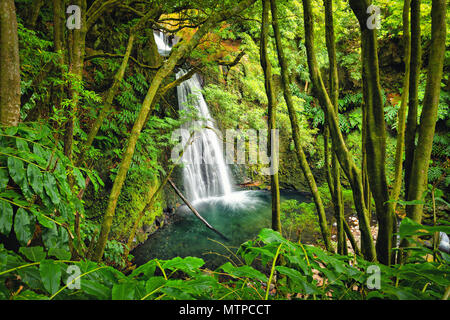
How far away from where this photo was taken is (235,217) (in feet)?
25.3

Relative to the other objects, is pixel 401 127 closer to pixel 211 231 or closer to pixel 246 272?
pixel 246 272

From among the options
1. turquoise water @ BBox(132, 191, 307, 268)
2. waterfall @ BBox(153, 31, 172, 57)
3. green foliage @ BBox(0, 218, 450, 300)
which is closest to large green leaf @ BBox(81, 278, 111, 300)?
green foliage @ BBox(0, 218, 450, 300)

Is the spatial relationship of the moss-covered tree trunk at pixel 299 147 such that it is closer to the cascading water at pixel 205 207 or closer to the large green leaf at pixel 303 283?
the large green leaf at pixel 303 283

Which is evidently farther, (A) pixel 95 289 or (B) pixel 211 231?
(B) pixel 211 231

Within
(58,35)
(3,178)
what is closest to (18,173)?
(3,178)

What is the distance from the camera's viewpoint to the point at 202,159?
911 cm

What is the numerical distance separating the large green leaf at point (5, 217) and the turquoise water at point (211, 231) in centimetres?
362

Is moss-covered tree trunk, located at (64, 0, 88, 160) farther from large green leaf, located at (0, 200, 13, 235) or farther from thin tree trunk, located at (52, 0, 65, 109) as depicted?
large green leaf, located at (0, 200, 13, 235)

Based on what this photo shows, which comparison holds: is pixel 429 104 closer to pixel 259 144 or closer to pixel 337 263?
pixel 337 263

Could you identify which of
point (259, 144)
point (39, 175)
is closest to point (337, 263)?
point (39, 175)

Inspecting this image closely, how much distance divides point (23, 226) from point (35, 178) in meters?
0.22

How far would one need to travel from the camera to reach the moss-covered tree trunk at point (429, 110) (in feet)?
4.05

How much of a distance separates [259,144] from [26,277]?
902 centimetres

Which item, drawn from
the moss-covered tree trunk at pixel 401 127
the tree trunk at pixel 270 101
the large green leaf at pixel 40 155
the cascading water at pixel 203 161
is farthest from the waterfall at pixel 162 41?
the large green leaf at pixel 40 155
